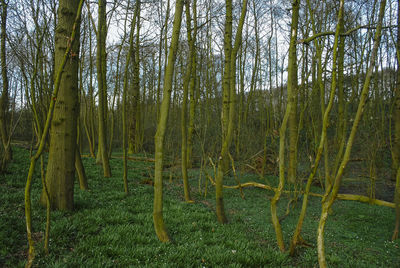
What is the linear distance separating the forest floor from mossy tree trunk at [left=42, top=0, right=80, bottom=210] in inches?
17.0

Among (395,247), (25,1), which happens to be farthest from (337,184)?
(25,1)

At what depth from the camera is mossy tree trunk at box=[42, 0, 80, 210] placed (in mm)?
4520

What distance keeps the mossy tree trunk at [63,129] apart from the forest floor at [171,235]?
431mm

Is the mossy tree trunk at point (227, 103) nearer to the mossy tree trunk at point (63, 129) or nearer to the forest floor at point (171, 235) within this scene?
the forest floor at point (171, 235)

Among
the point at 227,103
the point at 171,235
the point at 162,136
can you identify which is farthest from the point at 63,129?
the point at 227,103

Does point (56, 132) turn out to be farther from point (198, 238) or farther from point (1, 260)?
point (198, 238)

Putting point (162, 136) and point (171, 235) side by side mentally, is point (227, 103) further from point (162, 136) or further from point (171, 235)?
point (171, 235)

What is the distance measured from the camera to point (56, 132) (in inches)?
179

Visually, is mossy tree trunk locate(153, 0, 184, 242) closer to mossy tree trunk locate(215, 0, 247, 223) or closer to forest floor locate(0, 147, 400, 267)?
forest floor locate(0, 147, 400, 267)

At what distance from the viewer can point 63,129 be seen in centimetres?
455

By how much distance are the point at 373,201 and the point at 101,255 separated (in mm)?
5028

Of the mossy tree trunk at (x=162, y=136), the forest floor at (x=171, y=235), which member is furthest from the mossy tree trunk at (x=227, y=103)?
the mossy tree trunk at (x=162, y=136)

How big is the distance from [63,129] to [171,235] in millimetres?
2878

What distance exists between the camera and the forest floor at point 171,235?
125 inches
